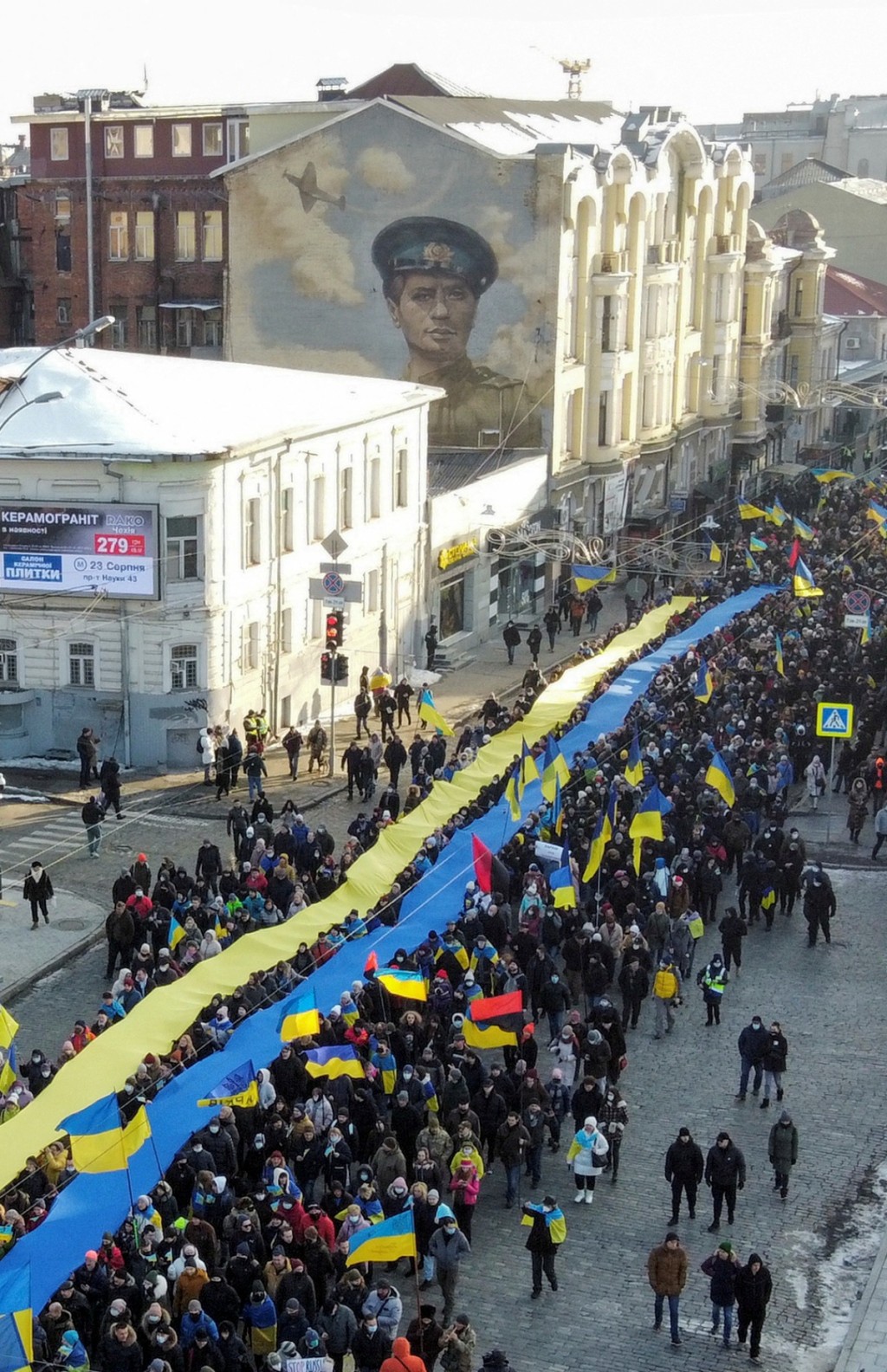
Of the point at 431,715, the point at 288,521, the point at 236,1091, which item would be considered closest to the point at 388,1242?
the point at 236,1091

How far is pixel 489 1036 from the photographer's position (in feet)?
74.5

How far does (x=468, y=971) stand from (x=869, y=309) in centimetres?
7859

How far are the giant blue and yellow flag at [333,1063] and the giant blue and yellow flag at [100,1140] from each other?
2.89 metres

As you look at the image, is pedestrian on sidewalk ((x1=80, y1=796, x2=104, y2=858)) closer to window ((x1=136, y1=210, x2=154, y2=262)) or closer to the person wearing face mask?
the person wearing face mask

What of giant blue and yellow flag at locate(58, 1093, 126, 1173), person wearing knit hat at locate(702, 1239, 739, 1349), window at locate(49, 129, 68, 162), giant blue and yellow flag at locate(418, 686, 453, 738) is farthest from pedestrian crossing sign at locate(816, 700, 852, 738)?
window at locate(49, 129, 68, 162)

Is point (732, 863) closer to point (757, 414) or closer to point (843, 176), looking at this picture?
point (757, 414)

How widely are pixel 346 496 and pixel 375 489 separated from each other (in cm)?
178

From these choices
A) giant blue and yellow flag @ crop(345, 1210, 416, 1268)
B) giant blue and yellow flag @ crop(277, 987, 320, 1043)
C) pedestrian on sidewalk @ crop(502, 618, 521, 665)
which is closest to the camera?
giant blue and yellow flag @ crop(345, 1210, 416, 1268)

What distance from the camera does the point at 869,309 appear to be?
97062 mm

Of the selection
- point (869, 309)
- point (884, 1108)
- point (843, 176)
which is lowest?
point (884, 1108)

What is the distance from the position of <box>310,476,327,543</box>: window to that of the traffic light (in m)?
5.37

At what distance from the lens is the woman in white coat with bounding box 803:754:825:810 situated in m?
35.8

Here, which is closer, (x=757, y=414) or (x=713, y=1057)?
(x=713, y=1057)

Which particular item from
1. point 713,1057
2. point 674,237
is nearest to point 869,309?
point 674,237
